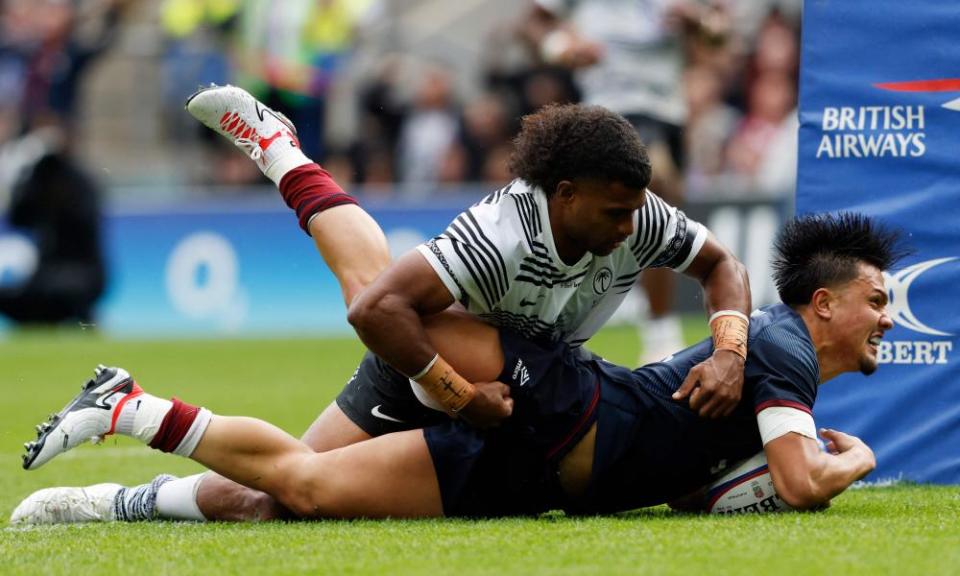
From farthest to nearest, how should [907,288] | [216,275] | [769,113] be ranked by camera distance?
1. [216,275]
2. [769,113]
3. [907,288]

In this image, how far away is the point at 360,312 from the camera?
4.91m

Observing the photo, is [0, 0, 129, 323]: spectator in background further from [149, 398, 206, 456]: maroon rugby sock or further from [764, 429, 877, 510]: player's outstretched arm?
[764, 429, 877, 510]: player's outstretched arm

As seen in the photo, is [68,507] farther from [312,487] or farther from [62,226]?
[62,226]

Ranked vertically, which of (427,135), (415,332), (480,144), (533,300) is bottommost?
(415,332)

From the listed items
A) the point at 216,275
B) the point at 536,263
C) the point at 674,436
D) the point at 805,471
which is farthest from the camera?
the point at 216,275

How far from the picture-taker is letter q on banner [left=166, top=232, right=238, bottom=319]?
1570 cm

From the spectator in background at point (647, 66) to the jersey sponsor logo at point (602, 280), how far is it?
12.5 ft

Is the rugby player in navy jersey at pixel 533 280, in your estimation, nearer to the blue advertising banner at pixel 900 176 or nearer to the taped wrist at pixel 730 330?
the taped wrist at pixel 730 330

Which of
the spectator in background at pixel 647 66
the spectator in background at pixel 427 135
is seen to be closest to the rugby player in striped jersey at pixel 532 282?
the spectator in background at pixel 647 66

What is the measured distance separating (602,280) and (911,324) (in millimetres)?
1435

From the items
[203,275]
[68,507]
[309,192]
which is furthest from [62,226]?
[68,507]

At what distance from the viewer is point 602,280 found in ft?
17.7

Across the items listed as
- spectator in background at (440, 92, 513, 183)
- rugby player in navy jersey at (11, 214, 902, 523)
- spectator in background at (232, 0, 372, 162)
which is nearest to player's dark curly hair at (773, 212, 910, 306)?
rugby player in navy jersey at (11, 214, 902, 523)

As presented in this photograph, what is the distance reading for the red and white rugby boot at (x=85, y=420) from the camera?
16.7ft
